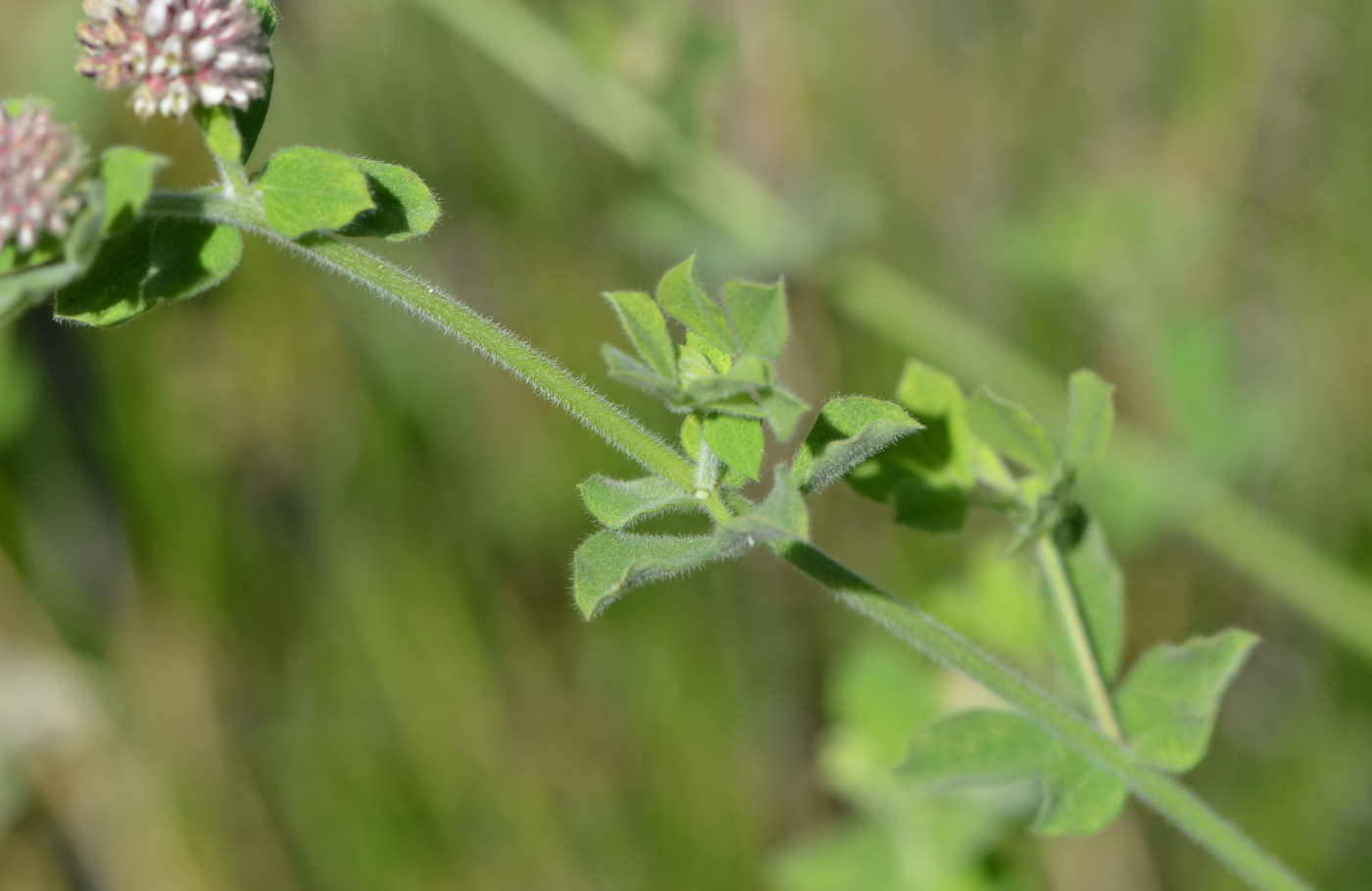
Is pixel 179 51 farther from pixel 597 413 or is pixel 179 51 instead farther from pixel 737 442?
pixel 737 442

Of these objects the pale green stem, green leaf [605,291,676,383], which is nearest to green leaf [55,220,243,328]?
green leaf [605,291,676,383]

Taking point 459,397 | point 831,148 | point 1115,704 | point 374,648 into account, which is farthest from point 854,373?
point 1115,704

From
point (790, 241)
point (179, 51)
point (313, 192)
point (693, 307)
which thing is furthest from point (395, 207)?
point (790, 241)

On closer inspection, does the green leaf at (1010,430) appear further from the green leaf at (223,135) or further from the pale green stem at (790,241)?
the pale green stem at (790,241)

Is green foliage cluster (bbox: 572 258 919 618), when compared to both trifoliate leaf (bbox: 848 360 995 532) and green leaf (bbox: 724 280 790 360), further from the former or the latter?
trifoliate leaf (bbox: 848 360 995 532)

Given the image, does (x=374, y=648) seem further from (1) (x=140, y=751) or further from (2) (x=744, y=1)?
(2) (x=744, y=1)
